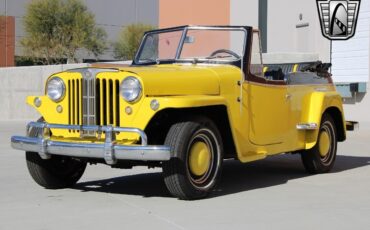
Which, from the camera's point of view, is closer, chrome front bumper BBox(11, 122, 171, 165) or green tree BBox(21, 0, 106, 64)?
chrome front bumper BBox(11, 122, 171, 165)

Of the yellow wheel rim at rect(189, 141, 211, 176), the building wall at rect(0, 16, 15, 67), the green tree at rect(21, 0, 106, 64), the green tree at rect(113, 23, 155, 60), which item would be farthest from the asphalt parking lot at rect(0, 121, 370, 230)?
the green tree at rect(113, 23, 155, 60)

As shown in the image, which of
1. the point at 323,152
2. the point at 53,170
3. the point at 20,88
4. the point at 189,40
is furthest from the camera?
the point at 20,88

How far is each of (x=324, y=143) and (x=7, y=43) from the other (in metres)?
48.3

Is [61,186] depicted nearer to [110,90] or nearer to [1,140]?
[110,90]

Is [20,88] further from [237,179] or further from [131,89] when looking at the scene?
[131,89]

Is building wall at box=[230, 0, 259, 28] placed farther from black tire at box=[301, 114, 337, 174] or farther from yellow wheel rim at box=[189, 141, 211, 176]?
yellow wheel rim at box=[189, 141, 211, 176]

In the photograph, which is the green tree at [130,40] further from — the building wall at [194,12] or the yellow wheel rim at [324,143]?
the yellow wheel rim at [324,143]

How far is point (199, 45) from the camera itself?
8352mm

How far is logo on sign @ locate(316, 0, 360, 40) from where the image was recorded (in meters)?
21.1

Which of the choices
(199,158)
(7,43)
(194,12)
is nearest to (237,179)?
(199,158)

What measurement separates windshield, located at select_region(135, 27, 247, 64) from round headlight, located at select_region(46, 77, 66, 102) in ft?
4.80

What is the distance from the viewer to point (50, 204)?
6855 mm

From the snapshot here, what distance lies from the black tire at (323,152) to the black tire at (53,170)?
3.19m

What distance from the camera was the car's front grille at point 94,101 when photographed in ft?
22.6
